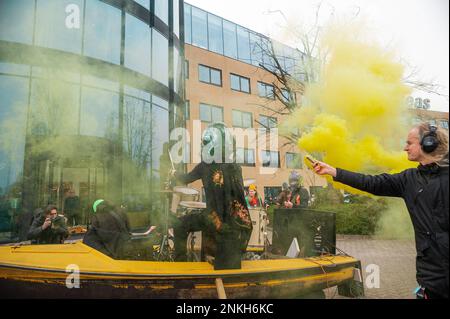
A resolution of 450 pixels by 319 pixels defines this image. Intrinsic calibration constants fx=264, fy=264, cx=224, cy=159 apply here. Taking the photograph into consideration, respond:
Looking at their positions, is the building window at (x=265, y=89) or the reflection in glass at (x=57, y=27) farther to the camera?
the building window at (x=265, y=89)

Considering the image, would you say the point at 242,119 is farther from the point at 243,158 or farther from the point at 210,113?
the point at 243,158

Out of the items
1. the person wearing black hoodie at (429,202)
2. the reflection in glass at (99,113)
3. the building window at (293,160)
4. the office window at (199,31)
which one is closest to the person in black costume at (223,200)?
the person wearing black hoodie at (429,202)

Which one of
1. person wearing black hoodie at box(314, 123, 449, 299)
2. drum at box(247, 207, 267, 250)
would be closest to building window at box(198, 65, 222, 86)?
drum at box(247, 207, 267, 250)

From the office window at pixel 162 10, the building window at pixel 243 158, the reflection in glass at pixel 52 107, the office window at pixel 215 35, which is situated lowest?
the building window at pixel 243 158

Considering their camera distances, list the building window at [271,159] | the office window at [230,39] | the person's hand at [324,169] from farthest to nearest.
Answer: the building window at [271,159] < the office window at [230,39] < the person's hand at [324,169]

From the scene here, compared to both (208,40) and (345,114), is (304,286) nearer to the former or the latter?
(345,114)

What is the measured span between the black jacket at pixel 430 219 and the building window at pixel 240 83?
6659 mm

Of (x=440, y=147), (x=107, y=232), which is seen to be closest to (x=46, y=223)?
(x=107, y=232)

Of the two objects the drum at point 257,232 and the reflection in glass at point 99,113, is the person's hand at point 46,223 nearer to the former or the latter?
the reflection in glass at point 99,113

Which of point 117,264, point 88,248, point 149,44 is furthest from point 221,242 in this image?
point 149,44

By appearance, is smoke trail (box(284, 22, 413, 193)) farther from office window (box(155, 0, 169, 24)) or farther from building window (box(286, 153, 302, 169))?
building window (box(286, 153, 302, 169))

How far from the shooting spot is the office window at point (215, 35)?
790 cm

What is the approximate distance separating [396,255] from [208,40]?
810 centimetres

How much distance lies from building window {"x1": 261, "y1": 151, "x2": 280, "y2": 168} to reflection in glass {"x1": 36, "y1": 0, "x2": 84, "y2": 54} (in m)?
7.21
